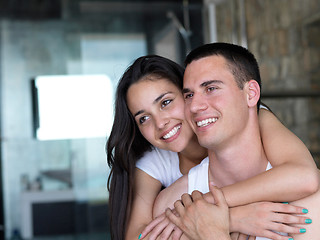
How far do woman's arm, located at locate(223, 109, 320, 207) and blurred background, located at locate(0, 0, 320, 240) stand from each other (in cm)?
211

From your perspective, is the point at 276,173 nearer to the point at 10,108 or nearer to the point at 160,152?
the point at 160,152

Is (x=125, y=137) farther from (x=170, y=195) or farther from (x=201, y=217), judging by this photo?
(x=201, y=217)

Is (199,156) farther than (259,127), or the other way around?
(199,156)

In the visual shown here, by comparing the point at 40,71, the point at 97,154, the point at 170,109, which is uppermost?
the point at 40,71

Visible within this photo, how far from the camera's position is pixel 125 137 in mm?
1850

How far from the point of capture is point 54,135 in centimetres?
384

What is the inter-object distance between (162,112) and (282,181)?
1.82ft

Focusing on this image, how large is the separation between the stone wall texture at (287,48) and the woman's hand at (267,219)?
2.11 meters

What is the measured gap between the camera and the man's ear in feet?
4.84

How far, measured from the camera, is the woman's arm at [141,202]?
1.67 meters

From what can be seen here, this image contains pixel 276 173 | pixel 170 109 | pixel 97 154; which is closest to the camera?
pixel 276 173

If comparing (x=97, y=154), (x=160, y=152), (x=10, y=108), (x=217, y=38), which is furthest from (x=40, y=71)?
(x=160, y=152)

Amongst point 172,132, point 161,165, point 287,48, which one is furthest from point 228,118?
point 287,48

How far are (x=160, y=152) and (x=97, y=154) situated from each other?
1.80 meters
